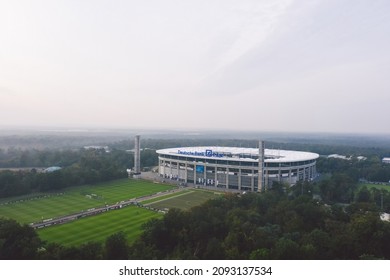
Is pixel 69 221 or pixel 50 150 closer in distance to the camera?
pixel 69 221

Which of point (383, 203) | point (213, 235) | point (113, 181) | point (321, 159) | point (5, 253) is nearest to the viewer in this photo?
point (5, 253)

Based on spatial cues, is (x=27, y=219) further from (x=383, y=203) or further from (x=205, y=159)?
(x=383, y=203)

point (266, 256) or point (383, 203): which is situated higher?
point (266, 256)

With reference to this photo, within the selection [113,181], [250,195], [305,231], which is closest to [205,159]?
[113,181]

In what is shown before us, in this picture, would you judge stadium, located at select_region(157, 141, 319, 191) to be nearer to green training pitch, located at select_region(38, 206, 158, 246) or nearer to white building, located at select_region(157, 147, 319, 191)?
white building, located at select_region(157, 147, 319, 191)

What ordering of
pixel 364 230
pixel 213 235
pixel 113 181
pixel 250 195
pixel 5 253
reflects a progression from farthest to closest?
pixel 113 181 < pixel 250 195 < pixel 213 235 < pixel 364 230 < pixel 5 253

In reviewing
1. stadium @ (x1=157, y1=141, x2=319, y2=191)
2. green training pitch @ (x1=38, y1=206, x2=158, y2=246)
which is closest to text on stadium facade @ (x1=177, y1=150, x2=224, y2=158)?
stadium @ (x1=157, y1=141, x2=319, y2=191)

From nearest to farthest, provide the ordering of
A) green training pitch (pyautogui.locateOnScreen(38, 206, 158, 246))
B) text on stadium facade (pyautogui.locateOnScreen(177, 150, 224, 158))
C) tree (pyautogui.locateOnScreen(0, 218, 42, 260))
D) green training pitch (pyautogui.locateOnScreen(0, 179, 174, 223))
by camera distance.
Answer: tree (pyautogui.locateOnScreen(0, 218, 42, 260))
green training pitch (pyautogui.locateOnScreen(38, 206, 158, 246))
green training pitch (pyautogui.locateOnScreen(0, 179, 174, 223))
text on stadium facade (pyautogui.locateOnScreen(177, 150, 224, 158))
